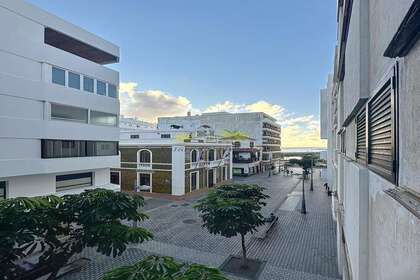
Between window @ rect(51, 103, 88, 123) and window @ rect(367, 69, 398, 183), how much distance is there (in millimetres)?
16684

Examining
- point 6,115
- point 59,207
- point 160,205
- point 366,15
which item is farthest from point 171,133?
point 366,15

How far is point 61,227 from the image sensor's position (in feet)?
25.9

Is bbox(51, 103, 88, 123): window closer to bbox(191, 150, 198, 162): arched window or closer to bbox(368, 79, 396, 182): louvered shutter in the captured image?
bbox(191, 150, 198, 162): arched window

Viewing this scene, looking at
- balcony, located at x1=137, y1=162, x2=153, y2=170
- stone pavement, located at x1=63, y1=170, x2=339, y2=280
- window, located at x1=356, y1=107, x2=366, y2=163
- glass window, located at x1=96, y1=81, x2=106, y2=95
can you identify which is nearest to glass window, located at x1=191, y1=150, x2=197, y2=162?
balcony, located at x1=137, y1=162, x2=153, y2=170

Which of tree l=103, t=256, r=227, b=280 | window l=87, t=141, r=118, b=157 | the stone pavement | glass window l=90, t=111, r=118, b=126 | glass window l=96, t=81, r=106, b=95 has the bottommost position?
the stone pavement

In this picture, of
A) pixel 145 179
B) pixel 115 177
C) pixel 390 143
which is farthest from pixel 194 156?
pixel 390 143

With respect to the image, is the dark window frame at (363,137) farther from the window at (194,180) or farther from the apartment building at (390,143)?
the window at (194,180)

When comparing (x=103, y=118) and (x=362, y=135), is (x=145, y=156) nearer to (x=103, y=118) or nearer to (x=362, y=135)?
(x=103, y=118)

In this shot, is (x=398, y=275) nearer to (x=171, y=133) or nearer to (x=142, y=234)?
(x=142, y=234)

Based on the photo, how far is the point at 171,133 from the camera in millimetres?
33156

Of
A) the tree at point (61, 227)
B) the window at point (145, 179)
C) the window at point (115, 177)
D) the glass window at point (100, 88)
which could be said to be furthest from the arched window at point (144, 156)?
the tree at point (61, 227)

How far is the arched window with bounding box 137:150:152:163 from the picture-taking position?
2972cm

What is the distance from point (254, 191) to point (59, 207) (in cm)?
895

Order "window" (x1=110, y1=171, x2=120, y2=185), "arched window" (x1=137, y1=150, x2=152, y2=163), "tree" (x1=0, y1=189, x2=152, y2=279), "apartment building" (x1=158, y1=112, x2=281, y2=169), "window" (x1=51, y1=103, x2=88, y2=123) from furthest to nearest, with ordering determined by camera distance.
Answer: "apartment building" (x1=158, y1=112, x2=281, y2=169) → "window" (x1=110, y1=171, x2=120, y2=185) → "arched window" (x1=137, y1=150, x2=152, y2=163) → "window" (x1=51, y1=103, x2=88, y2=123) → "tree" (x1=0, y1=189, x2=152, y2=279)
